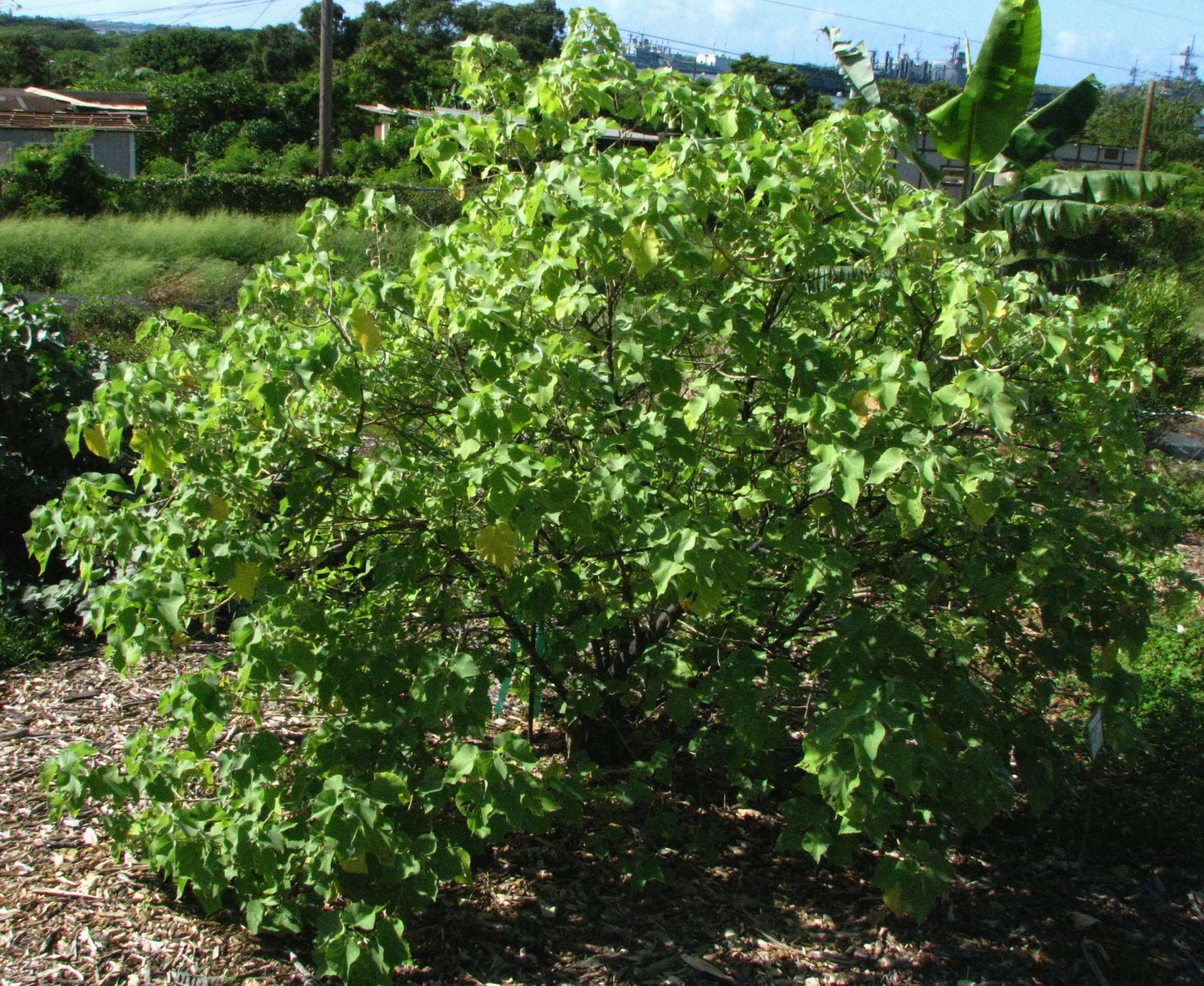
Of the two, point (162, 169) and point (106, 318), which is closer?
point (106, 318)

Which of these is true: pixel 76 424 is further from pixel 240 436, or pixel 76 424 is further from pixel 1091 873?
pixel 1091 873

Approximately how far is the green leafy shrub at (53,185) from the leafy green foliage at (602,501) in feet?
70.6

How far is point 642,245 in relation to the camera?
2502 mm

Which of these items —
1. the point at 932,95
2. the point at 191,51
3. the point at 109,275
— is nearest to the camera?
the point at 109,275

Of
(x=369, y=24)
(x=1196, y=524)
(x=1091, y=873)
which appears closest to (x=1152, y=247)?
(x=1196, y=524)

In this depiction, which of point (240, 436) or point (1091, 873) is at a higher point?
point (240, 436)

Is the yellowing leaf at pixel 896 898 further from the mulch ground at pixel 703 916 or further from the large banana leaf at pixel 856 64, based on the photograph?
the large banana leaf at pixel 856 64

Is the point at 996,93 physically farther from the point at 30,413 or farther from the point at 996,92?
the point at 30,413

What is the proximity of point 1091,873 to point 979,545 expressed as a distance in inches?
51.4

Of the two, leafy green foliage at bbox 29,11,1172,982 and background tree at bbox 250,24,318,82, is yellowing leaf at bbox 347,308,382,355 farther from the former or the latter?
background tree at bbox 250,24,318,82

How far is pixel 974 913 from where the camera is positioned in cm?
341

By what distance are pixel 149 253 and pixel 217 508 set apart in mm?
16942

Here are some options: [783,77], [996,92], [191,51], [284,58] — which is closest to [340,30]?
[284,58]

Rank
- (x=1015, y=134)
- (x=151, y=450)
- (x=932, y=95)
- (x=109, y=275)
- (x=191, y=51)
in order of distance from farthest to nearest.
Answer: (x=191, y=51), (x=932, y=95), (x=109, y=275), (x=1015, y=134), (x=151, y=450)
